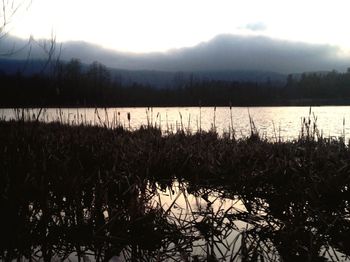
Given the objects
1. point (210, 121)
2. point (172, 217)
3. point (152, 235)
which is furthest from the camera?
point (210, 121)

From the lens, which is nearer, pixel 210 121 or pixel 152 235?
pixel 152 235

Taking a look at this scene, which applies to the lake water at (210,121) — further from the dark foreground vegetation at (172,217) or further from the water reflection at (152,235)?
the water reflection at (152,235)

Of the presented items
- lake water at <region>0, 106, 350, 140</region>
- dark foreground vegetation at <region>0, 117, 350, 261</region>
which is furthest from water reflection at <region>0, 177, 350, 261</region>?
lake water at <region>0, 106, 350, 140</region>

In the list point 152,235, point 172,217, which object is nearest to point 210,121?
point 172,217

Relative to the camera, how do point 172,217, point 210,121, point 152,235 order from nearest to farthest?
1. point 152,235
2. point 172,217
3. point 210,121

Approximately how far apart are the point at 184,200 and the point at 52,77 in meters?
2.62

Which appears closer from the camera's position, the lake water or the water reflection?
the water reflection

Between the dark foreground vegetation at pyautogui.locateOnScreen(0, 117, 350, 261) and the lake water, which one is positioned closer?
the dark foreground vegetation at pyautogui.locateOnScreen(0, 117, 350, 261)

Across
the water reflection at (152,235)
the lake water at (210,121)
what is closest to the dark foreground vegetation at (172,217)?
the water reflection at (152,235)

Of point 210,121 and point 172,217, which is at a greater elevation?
point 172,217

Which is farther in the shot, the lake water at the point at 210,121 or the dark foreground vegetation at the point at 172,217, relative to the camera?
the lake water at the point at 210,121

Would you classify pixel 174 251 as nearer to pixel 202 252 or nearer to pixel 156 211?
pixel 202 252

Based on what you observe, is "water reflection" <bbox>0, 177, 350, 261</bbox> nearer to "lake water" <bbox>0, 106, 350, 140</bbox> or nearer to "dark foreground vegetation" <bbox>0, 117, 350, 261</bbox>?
"dark foreground vegetation" <bbox>0, 117, 350, 261</bbox>

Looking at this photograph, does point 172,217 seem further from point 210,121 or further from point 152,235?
point 210,121
